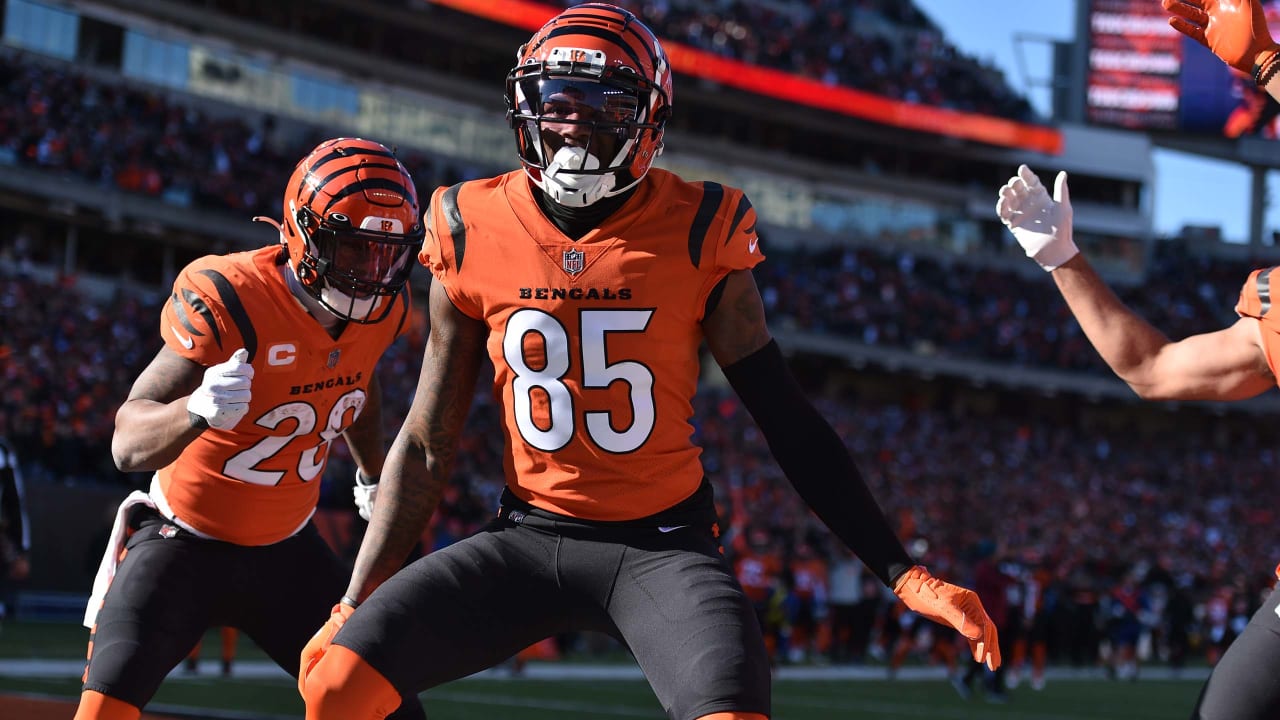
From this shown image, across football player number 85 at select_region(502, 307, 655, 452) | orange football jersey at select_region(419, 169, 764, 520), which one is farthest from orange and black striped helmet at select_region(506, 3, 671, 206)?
football player number 85 at select_region(502, 307, 655, 452)

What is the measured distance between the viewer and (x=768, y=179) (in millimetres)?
41156

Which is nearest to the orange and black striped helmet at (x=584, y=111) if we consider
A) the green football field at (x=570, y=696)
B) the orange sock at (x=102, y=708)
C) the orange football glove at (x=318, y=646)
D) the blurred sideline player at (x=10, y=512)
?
the orange football glove at (x=318, y=646)

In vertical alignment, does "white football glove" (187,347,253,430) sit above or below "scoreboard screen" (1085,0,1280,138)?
below

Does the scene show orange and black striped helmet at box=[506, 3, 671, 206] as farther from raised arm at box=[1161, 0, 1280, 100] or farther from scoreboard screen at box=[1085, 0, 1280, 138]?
scoreboard screen at box=[1085, 0, 1280, 138]

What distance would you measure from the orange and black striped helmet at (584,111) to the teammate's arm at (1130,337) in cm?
102

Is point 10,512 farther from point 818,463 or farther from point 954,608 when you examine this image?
point 954,608

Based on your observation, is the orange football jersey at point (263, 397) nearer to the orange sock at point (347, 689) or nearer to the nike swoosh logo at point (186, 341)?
the nike swoosh logo at point (186, 341)

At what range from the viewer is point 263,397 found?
4500mm


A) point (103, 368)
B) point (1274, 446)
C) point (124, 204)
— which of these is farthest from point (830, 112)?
point (103, 368)

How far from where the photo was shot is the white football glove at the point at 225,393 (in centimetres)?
380

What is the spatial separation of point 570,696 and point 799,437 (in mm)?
8279

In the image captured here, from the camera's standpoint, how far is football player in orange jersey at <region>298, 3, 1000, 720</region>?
11.3ft

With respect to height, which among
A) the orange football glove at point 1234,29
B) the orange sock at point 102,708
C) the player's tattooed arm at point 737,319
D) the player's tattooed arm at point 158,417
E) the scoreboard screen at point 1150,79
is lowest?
the orange sock at point 102,708

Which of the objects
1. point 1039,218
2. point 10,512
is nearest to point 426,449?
point 1039,218
